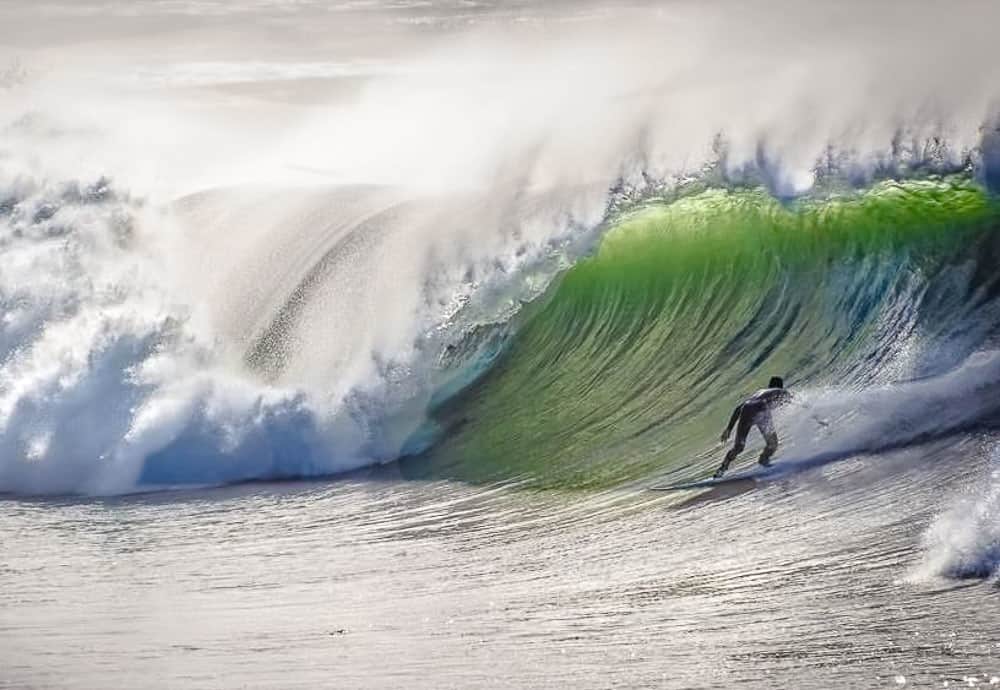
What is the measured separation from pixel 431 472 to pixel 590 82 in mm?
10017

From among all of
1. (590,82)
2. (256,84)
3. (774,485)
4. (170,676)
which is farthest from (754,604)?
(256,84)

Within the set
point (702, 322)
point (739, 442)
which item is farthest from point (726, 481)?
point (702, 322)

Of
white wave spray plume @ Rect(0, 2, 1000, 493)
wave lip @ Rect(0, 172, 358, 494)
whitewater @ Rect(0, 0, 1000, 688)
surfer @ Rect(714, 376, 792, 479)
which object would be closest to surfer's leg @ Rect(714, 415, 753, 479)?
surfer @ Rect(714, 376, 792, 479)

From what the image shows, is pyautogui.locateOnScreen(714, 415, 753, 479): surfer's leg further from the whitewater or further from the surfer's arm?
the whitewater

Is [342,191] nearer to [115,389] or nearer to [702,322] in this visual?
[115,389]

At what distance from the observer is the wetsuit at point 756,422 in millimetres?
10945

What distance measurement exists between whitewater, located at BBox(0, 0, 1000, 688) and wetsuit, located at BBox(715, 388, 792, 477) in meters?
0.16

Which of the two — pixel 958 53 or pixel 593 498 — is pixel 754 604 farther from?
pixel 958 53

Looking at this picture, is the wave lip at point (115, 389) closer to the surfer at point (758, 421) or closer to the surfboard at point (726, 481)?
the surfboard at point (726, 481)

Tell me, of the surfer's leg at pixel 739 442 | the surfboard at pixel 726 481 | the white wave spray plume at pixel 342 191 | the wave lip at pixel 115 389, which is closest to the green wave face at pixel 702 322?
the surfer's leg at pixel 739 442

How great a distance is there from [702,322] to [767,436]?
2567 millimetres

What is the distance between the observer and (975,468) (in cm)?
1026

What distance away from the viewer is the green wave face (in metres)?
12.0

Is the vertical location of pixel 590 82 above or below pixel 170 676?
above
